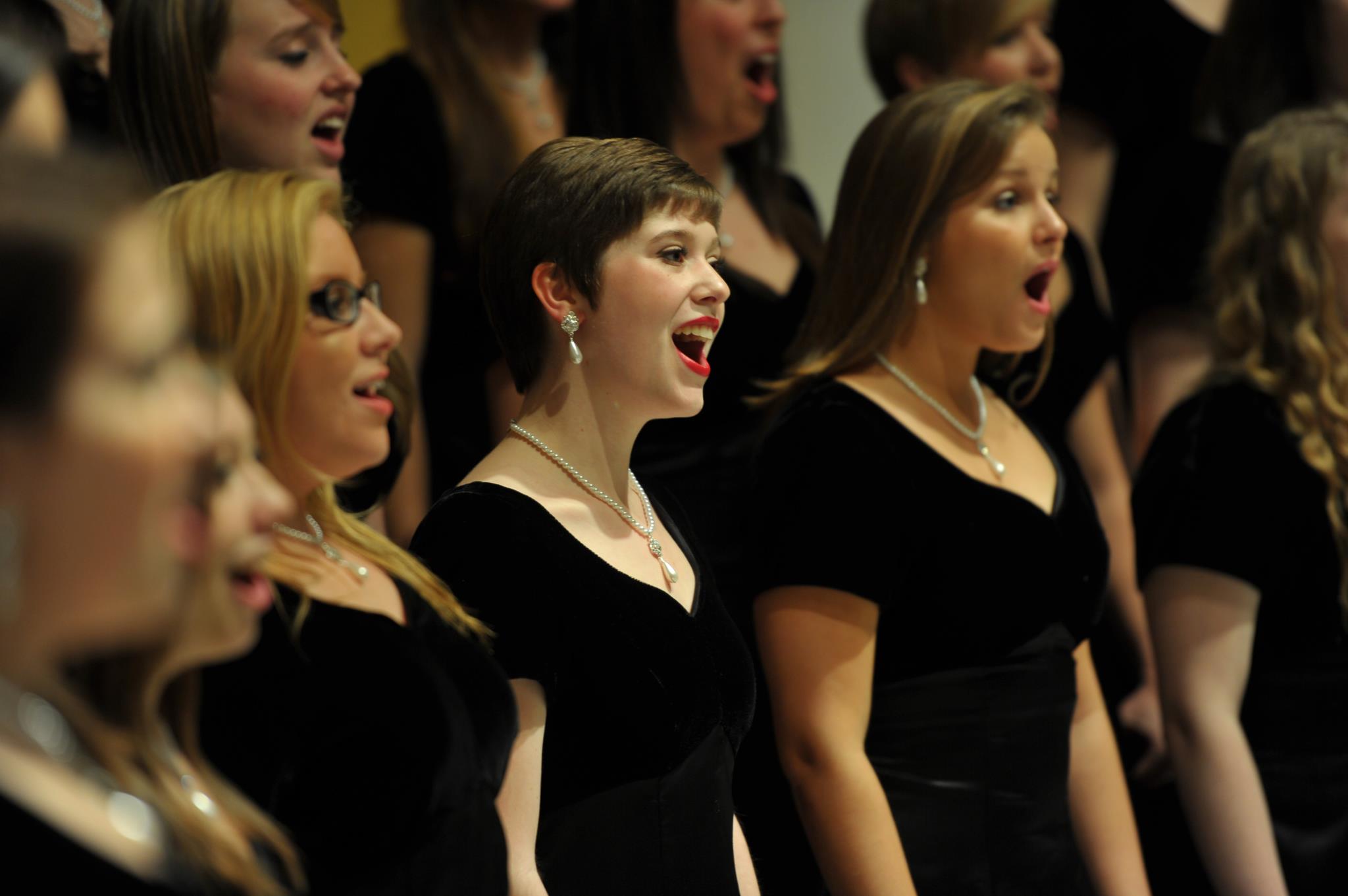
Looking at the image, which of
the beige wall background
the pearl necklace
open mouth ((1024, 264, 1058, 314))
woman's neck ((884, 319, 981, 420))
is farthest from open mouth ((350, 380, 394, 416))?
the beige wall background

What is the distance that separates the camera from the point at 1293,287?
99.6 inches

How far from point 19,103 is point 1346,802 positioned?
206 cm

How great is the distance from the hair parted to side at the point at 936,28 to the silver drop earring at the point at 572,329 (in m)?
1.31

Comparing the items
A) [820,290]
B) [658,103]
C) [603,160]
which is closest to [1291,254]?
[820,290]

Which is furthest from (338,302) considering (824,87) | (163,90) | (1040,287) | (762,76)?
(824,87)

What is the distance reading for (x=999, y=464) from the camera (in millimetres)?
2215

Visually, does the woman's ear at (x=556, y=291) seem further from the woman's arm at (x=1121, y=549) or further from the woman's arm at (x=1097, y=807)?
the woman's arm at (x=1121, y=549)

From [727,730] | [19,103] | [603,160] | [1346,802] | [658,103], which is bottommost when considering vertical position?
[1346,802]

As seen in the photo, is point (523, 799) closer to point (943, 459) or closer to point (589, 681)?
point (589, 681)

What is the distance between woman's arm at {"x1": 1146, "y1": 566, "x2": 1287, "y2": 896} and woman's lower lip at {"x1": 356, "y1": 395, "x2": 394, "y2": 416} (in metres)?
1.31

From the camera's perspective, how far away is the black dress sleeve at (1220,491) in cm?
240

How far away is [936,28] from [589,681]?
5.23ft

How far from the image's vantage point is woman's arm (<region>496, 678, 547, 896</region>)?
162 centimetres

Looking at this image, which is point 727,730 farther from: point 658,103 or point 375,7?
point 375,7
